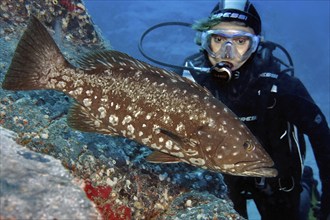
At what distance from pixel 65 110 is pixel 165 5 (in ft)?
171

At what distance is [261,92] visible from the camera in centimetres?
442

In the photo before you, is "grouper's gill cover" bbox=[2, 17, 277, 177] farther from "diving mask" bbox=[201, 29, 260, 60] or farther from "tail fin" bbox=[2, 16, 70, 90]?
"diving mask" bbox=[201, 29, 260, 60]

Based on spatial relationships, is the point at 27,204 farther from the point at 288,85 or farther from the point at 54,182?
the point at 288,85

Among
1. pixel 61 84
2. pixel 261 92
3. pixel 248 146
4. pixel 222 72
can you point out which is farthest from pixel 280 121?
pixel 61 84

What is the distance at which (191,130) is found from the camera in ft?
9.55

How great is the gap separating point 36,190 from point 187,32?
139 ft

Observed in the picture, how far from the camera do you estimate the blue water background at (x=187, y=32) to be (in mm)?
37312

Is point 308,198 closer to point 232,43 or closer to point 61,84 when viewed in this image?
point 232,43

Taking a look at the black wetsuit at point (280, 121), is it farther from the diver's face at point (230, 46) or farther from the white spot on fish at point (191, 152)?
the white spot on fish at point (191, 152)

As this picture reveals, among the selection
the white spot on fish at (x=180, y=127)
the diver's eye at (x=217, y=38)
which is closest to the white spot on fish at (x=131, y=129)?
the white spot on fish at (x=180, y=127)

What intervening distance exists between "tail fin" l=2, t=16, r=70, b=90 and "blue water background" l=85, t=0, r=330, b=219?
30.0 m

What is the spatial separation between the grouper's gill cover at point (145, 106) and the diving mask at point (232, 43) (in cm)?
170

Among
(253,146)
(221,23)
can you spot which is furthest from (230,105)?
(253,146)

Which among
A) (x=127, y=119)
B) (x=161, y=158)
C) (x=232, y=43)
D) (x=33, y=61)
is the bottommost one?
(x=161, y=158)
